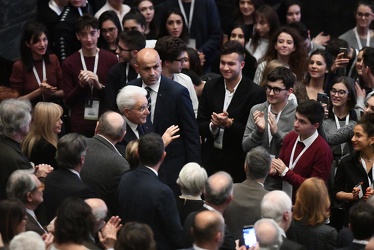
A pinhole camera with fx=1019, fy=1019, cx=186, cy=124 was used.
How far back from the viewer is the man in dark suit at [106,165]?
7.17 metres

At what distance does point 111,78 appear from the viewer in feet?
29.5

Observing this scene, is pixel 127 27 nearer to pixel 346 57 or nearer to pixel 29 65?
pixel 29 65

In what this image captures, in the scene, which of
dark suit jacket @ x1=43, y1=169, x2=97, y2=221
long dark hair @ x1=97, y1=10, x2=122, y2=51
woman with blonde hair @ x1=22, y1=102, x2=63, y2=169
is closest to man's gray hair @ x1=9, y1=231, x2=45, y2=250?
dark suit jacket @ x1=43, y1=169, x2=97, y2=221

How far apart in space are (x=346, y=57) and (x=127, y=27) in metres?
2.15

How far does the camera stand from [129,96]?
786cm

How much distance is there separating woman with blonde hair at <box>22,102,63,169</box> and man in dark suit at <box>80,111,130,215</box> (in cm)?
59

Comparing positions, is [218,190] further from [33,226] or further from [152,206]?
[33,226]

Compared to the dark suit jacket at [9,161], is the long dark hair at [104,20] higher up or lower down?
higher up

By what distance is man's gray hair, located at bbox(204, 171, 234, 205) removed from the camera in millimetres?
6500

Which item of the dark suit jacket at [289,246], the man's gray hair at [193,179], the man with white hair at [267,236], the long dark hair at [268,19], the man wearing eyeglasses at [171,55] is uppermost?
the long dark hair at [268,19]

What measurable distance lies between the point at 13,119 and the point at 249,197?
1.79 meters

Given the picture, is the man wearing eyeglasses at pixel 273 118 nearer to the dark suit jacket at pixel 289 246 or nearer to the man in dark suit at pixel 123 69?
the man in dark suit at pixel 123 69

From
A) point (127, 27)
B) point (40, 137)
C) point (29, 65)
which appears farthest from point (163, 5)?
point (40, 137)

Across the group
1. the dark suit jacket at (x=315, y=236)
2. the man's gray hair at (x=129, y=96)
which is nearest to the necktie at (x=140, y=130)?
the man's gray hair at (x=129, y=96)
